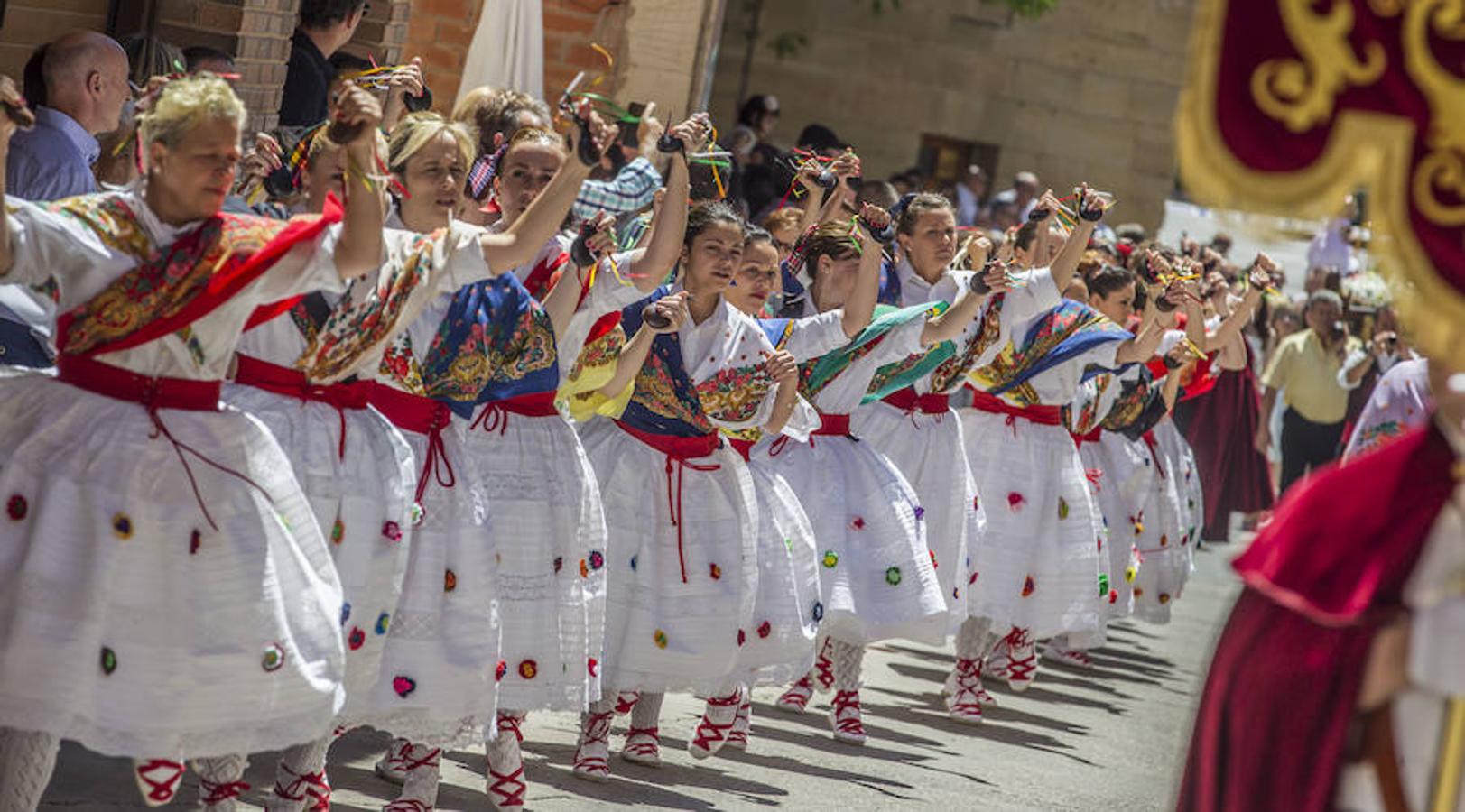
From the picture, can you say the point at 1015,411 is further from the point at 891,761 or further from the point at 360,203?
the point at 360,203

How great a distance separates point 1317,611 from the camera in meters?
3.79

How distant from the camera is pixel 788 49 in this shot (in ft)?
74.2

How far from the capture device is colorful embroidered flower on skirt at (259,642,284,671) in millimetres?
5098

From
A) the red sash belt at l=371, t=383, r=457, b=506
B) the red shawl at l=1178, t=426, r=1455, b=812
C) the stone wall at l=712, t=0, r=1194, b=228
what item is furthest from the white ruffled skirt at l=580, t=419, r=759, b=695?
the stone wall at l=712, t=0, r=1194, b=228

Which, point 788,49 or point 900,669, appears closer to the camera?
point 900,669

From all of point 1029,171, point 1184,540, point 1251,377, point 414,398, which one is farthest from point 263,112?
point 1029,171

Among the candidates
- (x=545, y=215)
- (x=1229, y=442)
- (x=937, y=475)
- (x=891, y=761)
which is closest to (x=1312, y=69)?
(x=545, y=215)

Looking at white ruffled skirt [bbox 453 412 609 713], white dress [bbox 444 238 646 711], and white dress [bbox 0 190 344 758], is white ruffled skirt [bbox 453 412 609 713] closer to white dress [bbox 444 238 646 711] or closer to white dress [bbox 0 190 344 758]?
white dress [bbox 444 238 646 711]

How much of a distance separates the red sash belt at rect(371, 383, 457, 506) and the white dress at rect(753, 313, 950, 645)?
247 cm

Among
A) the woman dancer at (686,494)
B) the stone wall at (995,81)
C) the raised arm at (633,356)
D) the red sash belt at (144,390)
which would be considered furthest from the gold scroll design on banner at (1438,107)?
the stone wall at (995,81)

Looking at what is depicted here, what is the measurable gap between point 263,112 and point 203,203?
3953 millimetres

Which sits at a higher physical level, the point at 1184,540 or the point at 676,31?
the point at 676,31

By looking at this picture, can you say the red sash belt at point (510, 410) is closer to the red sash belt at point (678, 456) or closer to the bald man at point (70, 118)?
the red sash belt at point (678, 456)

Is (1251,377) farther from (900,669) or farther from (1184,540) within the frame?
(900,669)
